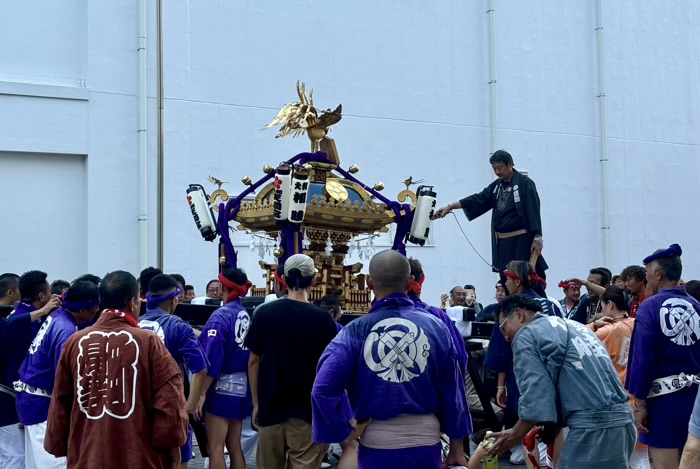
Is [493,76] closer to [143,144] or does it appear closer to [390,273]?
[143,144]

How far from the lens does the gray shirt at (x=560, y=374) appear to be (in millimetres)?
4703

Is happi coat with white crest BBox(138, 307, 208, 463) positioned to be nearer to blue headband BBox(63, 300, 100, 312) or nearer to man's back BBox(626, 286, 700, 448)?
blue headband BBox(63, 300, 100, 312)

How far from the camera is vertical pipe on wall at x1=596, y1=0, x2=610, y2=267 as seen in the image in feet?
60.0

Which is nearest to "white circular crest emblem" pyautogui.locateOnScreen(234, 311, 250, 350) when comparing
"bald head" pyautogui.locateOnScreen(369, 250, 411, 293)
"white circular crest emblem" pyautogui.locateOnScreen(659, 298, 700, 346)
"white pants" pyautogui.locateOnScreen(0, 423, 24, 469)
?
"white pants" pyautogui.locateOnScreen(0, 423, 24, 469)

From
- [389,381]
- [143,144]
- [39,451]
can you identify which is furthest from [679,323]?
[143,144]

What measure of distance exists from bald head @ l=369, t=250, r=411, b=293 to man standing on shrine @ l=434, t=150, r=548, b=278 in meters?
3.57

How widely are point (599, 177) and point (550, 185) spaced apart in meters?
1.35

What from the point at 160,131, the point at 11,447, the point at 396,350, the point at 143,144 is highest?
the point at 160,131

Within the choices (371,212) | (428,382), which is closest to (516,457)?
(371,212)

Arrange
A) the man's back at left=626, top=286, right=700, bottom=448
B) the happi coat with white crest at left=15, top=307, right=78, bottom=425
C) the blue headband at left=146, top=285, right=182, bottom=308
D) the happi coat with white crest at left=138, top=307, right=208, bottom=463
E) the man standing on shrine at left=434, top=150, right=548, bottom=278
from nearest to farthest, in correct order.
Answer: the man's back at left=626, top=286, right=700, bottom=448
the happi coat with white crest at left=15, top=307, right=78, bottom=425
the happi coat with white crest at left=138, top=307, right=208, bottom=463
the blue headband at left=146, top=285, right=182, bottom=308
the man standing on shrine at left=434, top=150, right=548, bottom=278

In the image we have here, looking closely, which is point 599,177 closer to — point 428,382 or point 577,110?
point 577,110

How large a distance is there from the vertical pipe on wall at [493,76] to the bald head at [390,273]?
12685 mm

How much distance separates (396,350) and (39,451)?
2856mm

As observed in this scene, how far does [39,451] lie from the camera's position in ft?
19.8
